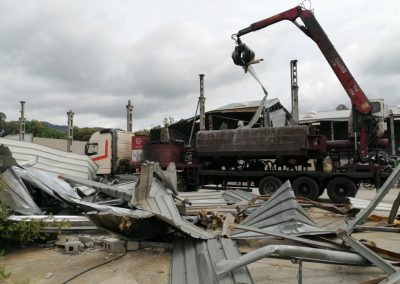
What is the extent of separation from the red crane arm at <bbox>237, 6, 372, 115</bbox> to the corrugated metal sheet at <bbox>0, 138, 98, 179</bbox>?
24.3 ft

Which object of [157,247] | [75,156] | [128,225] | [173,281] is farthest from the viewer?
[75,156]

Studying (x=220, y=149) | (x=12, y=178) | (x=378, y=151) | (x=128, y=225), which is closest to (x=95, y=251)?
(x=128, y=225)

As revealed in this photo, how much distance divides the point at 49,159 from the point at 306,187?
22.1ft

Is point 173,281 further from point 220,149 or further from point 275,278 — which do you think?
point 220,149

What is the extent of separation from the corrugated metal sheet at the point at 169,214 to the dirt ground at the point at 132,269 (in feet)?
1.25

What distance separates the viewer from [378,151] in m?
10.3

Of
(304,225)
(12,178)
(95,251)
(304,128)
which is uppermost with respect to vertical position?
(304,128)

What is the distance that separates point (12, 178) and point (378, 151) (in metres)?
9.35

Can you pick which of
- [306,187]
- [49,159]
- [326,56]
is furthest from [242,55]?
[49,159]

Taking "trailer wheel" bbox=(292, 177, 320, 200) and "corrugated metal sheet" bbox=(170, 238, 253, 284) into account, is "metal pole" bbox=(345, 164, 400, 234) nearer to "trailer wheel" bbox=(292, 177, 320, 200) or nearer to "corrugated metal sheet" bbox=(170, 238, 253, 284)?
"corrugated metal sheet" bbox=(170, 238, 253, 284)

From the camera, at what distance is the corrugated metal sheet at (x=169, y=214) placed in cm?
402

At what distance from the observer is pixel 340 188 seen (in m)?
9.80

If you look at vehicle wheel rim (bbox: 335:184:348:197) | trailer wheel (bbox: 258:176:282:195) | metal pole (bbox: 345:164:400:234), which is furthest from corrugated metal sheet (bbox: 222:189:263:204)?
metal pole (bbox: 345:164:400:234)

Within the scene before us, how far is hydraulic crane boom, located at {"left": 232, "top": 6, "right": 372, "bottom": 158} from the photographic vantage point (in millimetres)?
9969
